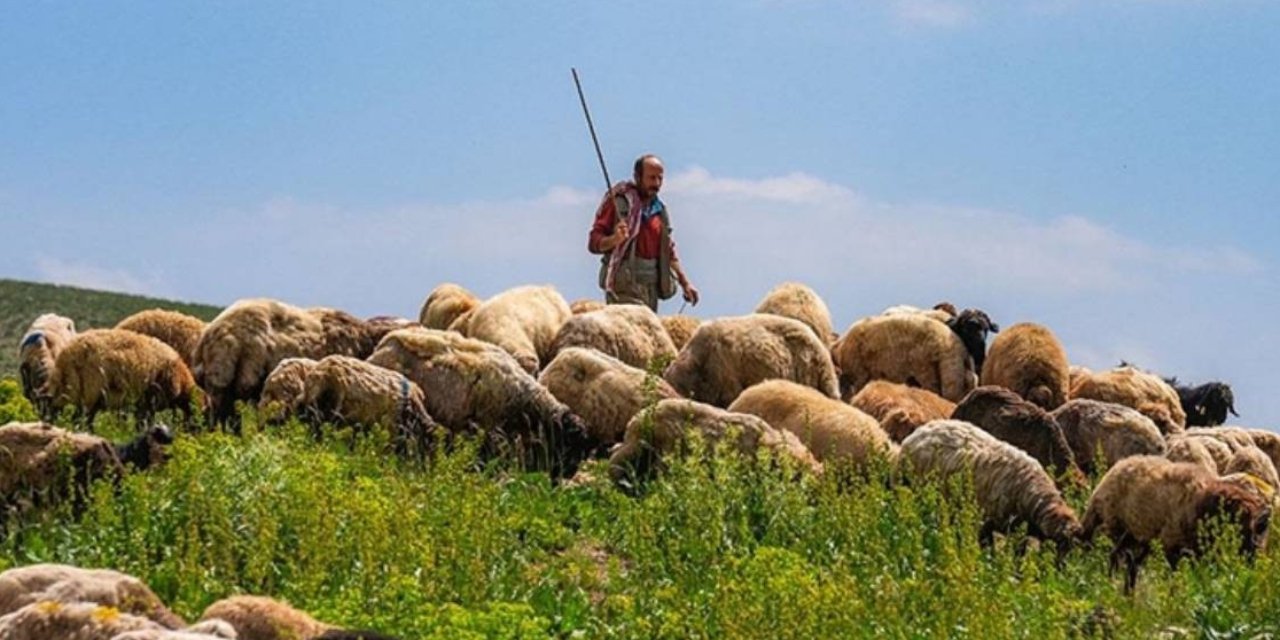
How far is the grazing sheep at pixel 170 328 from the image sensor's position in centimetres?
2122

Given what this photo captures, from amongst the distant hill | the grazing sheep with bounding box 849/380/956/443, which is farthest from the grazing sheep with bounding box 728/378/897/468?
the distant hill

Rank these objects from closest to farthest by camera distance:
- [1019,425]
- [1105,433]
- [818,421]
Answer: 1. [818,421]
2. [1019,425]
3. [1105,433]

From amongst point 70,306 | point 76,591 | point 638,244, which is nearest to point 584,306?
point 638,244

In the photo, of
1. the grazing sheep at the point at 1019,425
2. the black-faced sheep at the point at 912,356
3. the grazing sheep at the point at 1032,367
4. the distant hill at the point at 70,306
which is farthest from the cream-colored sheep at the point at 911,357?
the distant hill at the point at 70,306

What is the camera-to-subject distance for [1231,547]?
13.6 metres

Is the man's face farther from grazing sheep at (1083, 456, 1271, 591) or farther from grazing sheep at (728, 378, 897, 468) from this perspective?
grazing sheep at (1083, 456, 1271, 591)

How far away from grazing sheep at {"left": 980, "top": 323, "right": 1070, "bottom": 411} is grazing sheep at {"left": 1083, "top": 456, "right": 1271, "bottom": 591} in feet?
21.7

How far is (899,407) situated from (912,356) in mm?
4031

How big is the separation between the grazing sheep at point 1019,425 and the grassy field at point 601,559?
108 inches

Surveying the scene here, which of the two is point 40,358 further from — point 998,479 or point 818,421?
point 998,479

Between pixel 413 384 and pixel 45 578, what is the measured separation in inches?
336

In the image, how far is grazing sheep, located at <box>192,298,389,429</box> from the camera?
62.3ft

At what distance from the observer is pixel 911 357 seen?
22859 mm

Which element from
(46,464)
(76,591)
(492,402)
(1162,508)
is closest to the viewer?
(76,591)
